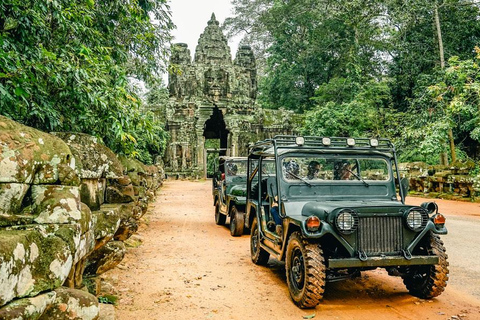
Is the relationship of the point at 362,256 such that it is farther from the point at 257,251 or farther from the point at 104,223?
the point at 104,223

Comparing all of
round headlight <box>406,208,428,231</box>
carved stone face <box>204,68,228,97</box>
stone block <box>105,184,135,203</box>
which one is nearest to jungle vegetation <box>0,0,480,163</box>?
stone block <box>105,184,135,203</box>

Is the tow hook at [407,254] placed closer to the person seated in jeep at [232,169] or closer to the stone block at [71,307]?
the stone block at [71,307]

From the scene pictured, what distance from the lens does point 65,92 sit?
17.8ft

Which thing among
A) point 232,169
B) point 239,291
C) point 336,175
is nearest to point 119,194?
point 239,291

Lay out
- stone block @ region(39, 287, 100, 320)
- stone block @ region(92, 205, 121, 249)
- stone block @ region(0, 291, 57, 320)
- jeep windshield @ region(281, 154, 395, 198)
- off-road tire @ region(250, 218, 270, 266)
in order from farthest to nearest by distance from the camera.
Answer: off-road tire @ region(250, 218, 270, 266) < jeep windshield @ region(281, 154, 395, 198) < stone block @ region(92, 205, 121, 249) < stone block @ region(39, 287, 100, 320) < stone block @ region(0, 291, 57, 320)

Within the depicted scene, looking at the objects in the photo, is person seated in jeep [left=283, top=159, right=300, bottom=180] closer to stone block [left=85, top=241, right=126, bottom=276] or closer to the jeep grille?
the jeep grille

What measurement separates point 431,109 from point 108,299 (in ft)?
61.8

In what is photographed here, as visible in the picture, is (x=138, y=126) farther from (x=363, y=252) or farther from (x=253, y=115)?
(x=253, y=115)

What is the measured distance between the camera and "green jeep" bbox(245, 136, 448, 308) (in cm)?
439

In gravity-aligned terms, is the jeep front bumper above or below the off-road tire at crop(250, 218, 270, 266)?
above

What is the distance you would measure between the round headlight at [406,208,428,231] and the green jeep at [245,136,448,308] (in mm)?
12

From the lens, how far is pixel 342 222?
14.4ft

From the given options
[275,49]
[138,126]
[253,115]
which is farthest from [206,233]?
[275,49]

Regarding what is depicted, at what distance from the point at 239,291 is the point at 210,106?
29575 millimetres
